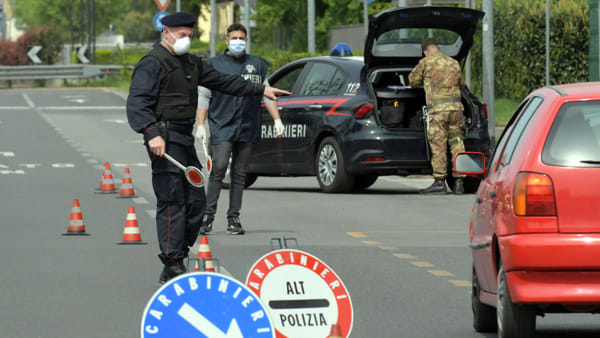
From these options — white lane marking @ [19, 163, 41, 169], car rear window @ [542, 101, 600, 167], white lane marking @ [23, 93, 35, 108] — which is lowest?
white lane marking @ [23, 93, 35, 108]

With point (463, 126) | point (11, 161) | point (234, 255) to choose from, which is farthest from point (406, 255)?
point (11, 161)

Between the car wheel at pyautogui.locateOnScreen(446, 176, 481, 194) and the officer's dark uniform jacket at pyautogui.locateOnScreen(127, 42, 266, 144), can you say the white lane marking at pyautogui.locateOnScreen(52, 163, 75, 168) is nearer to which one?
the car wheel at pyautogui.locateOnScreen(446, 176, 481, 194)

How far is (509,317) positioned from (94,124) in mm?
30427

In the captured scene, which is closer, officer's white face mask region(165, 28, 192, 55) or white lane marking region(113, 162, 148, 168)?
officer's white face mask region(165, 28, 192, 55)

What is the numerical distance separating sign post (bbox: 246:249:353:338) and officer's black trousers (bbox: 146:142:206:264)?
2.86 m

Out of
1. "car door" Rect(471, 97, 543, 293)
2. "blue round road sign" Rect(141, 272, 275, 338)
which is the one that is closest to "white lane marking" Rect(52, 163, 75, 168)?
"car door" Rect(471, 97, 543, 293)

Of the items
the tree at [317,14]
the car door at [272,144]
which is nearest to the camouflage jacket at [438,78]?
the car door at [272,144]

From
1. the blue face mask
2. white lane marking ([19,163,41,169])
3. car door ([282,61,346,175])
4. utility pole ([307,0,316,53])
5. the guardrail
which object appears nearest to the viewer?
the blue face mask

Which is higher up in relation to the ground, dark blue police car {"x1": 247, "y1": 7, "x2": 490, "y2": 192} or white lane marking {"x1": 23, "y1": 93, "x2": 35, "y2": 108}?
dark blue police car {"x1": 247, "y1": 7, "x2": 490, "y2": 192}

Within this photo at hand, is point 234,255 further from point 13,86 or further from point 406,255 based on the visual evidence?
point 13,86

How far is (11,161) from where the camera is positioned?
24875 millimetres

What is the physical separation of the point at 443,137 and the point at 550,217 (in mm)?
10634

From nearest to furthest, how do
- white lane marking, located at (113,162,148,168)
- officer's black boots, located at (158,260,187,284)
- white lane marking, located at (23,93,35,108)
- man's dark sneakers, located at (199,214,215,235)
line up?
officer's black boots, located at (158,260,187,284)
man's dark sneakers, located at (199,214,215,235)
white lane marking, located at (113,162,148,168)
white lane marking, located at (23,93,35,108)

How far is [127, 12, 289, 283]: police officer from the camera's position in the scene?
981cm
